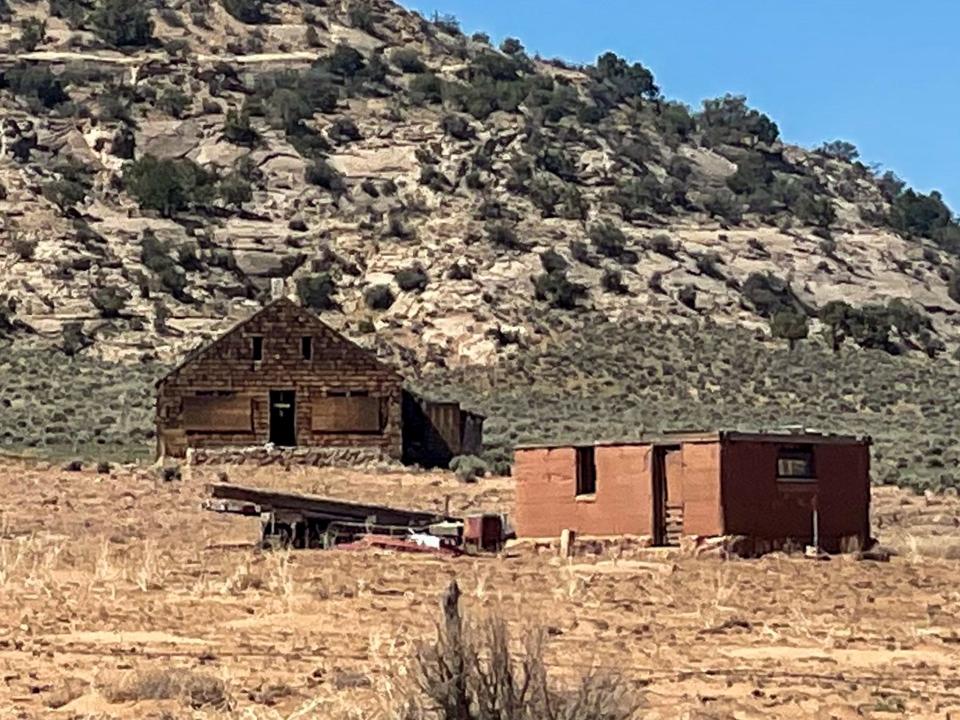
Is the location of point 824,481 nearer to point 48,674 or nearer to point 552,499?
point 552,499

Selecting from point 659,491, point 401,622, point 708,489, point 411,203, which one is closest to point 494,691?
point 401,622

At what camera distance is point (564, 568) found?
85.0ft

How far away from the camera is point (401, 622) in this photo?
19.8 m

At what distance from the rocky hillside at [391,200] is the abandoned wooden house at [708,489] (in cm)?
4182

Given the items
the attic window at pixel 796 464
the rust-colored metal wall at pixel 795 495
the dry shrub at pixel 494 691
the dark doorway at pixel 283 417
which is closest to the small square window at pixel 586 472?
the rust-colored metal wall at pixel 795 495

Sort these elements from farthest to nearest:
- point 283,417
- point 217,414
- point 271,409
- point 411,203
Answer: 1. point 411,203
2. point 283,417
3. point 271,409
4. point 217,414

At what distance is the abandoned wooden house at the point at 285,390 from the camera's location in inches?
1916

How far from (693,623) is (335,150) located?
72013mm

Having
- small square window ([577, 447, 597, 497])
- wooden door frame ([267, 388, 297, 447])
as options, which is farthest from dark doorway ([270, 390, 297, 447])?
small square window ([577, 447, 597, 497])

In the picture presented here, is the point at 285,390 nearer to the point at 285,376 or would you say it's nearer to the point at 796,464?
the point at 285,376

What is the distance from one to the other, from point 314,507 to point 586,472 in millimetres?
3965

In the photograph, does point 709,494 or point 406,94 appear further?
point 406,94

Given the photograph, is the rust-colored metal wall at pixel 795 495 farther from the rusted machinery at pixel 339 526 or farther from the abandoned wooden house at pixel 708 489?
the rusted machinery at pixel 339 526

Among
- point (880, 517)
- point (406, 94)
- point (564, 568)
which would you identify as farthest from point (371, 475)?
point (406, 94)
